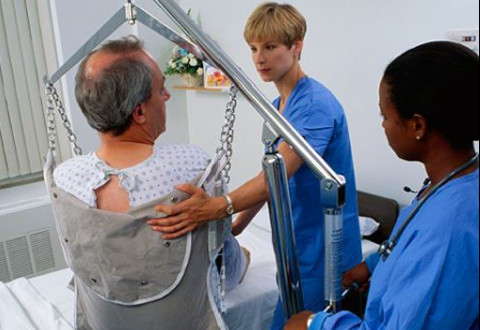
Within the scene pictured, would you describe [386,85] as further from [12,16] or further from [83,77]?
[12,16]

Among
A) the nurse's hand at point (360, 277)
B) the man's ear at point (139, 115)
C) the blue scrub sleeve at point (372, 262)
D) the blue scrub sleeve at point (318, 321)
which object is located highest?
the man's ear at point (139, 115)

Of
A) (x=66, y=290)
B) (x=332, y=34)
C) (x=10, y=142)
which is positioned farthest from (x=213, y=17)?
(x=66, y=290)

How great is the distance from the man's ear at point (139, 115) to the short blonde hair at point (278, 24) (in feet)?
1.89

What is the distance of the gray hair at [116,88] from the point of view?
0.95 m

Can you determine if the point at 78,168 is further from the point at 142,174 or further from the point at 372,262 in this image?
the point at 372,262

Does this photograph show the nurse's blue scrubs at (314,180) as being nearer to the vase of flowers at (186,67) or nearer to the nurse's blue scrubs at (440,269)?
the nurse's blue scrubs at (440,269)

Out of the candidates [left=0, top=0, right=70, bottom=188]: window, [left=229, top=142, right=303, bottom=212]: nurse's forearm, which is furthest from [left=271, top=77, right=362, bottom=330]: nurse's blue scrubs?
[left=0, top=0, right=70, bottom=188]: window

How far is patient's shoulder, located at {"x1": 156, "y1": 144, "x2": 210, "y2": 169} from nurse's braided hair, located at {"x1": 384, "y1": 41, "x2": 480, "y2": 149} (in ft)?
1.49

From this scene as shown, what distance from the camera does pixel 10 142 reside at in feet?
10.2

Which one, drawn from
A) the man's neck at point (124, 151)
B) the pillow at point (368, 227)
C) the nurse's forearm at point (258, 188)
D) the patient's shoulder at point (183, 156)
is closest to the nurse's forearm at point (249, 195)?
the nurse's forearm at point (258, 188)

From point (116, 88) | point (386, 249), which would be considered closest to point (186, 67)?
point (116, 88)

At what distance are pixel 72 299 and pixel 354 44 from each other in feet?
5.56

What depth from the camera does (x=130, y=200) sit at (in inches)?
38.3

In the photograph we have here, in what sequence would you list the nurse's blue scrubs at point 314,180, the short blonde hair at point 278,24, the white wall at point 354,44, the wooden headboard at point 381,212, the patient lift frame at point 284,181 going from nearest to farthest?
1. the patient lift frame at point 284,181
2. the nurse's blue scrubs at point 314,180
3. the short blonde hair at point 278,24
4. the white wall at point 354,44
5. the wooden headboard at point 381,212
